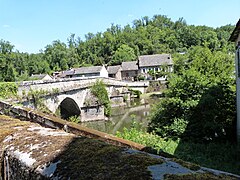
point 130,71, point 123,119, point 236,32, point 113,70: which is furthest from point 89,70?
point 236,32

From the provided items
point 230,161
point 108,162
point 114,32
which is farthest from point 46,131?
point 114,32

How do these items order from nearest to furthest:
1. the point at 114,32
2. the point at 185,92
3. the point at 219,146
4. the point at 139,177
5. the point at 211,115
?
1. the point at 139,177
2. the point at 219,146
3. the point at 211,115
4. the point at 185,92
5. the point at 114,32

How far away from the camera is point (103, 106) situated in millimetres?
32250

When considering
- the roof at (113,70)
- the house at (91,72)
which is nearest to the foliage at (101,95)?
the house at (91,72)

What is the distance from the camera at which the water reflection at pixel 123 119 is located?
2673 centimetres

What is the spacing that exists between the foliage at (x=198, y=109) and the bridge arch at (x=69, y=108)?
14.8 metres

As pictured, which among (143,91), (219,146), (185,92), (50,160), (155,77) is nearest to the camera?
(50,160)

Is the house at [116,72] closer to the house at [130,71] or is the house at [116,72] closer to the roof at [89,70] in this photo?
the house at [130,71]

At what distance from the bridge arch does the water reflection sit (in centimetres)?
287

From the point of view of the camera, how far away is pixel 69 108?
34.2m

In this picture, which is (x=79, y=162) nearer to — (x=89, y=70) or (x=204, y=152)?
(x=204, y=152)

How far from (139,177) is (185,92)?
1699 centimetres

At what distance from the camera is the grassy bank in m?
11.1

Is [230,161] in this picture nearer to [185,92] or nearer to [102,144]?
[185,92]
